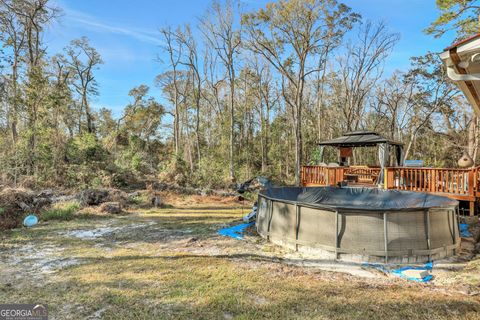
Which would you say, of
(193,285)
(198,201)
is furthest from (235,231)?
(198,201)

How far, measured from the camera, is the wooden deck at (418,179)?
7.56 m

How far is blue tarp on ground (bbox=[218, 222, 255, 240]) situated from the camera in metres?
6.31

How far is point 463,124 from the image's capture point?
67.6ft

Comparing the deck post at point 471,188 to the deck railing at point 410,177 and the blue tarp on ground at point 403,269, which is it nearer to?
the deck railing at point 410,177

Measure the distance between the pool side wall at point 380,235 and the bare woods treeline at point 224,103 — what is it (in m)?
10.6

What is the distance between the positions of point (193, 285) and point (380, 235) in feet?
10.5

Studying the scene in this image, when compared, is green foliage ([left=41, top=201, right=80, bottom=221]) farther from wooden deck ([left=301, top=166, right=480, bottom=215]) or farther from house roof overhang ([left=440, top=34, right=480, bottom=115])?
house roof overhang ([left=440, top=34, right=480, bottom=115])

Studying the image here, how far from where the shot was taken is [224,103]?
25297mm

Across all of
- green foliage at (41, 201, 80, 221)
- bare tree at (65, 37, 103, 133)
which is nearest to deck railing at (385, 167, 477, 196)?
green foliage at (41, 201, 80, 221)

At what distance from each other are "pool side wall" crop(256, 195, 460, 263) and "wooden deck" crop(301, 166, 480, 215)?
3.53 m

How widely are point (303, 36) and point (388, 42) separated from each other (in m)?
8.24

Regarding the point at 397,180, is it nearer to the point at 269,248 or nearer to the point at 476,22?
the point at 269,248

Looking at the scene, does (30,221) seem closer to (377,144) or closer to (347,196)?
(347,196)

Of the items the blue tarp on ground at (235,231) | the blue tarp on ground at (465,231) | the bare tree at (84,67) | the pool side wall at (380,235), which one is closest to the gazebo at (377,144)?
the blue tarp on ground at (465,231)
